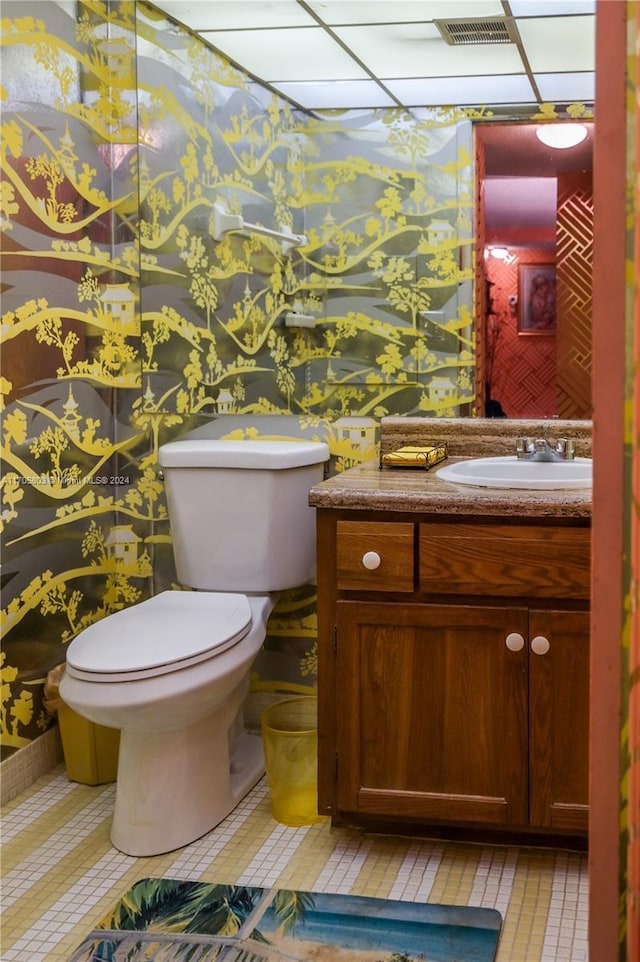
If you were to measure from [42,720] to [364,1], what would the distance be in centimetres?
212

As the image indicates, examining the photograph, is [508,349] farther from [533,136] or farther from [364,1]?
[364,1]

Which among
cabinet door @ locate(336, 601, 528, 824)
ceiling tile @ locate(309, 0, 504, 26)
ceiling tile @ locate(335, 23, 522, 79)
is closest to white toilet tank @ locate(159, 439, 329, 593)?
cabinet door @ locate(336, 601, 528, 824)

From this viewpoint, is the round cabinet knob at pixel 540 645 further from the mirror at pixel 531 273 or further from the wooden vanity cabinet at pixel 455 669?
the mirror at pixel 531 273

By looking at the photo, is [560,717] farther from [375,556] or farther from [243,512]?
[243,512]

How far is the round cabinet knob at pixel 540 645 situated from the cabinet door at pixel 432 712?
0.08 ft

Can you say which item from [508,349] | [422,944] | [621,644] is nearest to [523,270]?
[508,349]

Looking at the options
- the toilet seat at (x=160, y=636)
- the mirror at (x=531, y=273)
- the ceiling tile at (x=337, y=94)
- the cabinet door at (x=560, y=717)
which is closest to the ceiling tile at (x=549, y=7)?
the mirror at (x=531, y=273)

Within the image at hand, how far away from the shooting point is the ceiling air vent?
2512 millimetres

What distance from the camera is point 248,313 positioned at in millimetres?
2855

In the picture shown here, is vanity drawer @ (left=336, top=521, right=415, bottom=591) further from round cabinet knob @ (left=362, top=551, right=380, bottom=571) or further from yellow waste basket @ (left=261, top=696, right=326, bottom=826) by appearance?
yellow waste basket @ (left=261, top=696, right=326, bottom=826)

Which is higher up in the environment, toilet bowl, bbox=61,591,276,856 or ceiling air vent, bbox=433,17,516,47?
ceiling air vent, bbox=433,17,516,47

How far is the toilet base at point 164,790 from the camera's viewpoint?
7.55 feet

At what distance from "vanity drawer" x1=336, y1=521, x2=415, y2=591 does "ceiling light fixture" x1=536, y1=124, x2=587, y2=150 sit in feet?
3.61

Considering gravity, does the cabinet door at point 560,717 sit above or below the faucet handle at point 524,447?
below
